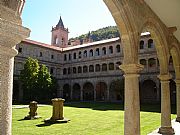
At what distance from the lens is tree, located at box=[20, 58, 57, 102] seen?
31.1 metres

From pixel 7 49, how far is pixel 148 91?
33255 millimetres

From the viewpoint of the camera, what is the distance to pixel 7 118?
7.06ft

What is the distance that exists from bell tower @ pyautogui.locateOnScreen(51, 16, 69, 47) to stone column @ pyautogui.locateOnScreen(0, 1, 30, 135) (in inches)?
2145

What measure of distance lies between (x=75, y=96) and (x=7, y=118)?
41.9m

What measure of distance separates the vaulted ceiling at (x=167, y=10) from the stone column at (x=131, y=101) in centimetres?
241

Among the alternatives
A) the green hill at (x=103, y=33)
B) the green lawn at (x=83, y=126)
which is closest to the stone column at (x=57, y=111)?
the green lawn at (x=83, y=126)

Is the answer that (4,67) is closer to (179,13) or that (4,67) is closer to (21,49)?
(179,13)

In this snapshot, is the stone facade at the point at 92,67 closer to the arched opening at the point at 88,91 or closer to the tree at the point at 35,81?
the arched opening at the point at 88,91

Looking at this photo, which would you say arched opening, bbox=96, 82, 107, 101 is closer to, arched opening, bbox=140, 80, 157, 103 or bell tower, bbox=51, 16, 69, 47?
arched opening, bbox=140, 80, 157, 103

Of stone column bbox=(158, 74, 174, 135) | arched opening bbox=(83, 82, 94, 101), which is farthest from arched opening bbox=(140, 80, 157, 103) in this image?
stone column bbox=(158, 74, 174, 135)

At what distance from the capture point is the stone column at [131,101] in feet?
17.4

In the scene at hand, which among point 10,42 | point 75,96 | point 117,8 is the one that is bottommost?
point 75,96

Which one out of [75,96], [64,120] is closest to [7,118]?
[64,120]

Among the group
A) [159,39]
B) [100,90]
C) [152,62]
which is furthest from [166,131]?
[100,90]
